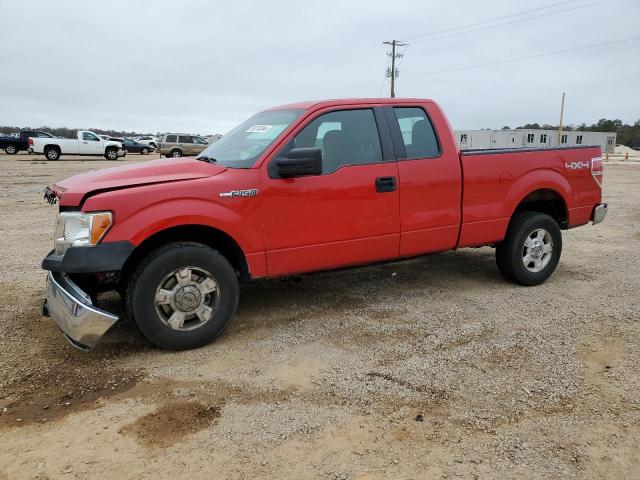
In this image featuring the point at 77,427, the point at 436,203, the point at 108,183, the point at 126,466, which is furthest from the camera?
the point at 436,203

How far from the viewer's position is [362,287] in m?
5.65

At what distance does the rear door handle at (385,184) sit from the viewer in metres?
4.60

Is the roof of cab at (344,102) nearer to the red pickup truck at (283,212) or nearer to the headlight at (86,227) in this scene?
the red pickup truck at (283,212)

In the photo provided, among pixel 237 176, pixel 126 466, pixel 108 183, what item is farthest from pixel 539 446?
pixel 108 183

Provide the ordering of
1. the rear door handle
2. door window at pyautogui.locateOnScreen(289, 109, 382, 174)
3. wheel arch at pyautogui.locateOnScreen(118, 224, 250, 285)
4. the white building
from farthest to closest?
the white building
the rear door handle
door window at pyautogui.locateOnScreen(289, 109, 382, 174)
wheel arch at pyautogui.locateOnScreen(118, 224, 250, 285)

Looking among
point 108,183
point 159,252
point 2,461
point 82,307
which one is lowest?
point 2,461

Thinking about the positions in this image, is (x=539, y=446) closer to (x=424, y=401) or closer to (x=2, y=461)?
(x=424, y=401)

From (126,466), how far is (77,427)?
1.82 ft

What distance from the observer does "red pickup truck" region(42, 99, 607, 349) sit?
3.75 metres

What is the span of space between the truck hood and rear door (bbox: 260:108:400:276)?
0.59 meters

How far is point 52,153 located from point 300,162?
3133 cm

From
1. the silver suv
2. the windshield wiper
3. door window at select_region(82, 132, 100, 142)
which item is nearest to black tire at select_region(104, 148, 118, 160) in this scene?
door window at select_region(82, 132, 100, 142)

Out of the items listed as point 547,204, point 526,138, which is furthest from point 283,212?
point 526,138

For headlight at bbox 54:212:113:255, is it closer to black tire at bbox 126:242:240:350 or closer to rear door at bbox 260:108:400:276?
black tire at bbox 126:242:240:350
